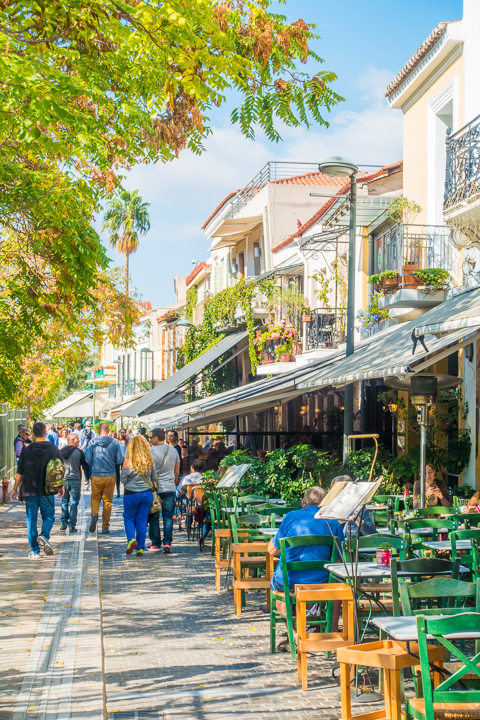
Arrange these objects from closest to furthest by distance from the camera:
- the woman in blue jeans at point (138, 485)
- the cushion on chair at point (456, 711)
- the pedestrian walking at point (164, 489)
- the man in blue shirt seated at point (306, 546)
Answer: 1. the cushion on chair at point (456, 711)
2. the man in blue shirt seated at point (306, 546)
3. the woman in blue jeans at point (138, 485)
4. the pedestrian walking at point (164, 489)

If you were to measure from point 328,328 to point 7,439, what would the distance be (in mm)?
10731

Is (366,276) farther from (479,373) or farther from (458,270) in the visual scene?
(479,373)

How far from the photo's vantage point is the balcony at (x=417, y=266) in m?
14.4

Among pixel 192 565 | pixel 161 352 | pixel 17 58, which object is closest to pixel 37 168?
pixel 17 58

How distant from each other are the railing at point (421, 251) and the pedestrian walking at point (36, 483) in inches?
276

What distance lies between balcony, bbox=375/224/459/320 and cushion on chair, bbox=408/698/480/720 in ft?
35.7

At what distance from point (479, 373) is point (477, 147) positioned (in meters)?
3.69

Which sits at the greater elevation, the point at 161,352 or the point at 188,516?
the point at 161,352

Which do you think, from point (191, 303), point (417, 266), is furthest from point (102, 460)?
point (191, 303)

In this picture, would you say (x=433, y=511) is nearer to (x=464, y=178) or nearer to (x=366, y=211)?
(x=464, y=178)

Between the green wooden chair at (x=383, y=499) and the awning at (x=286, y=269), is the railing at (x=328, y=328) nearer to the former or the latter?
the awning at (x=286, y=269)

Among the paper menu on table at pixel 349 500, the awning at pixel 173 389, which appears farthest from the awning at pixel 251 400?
the paper menu on table at pixel 349 500

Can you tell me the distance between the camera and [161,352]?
170 feet

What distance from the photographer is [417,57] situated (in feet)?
50.9
